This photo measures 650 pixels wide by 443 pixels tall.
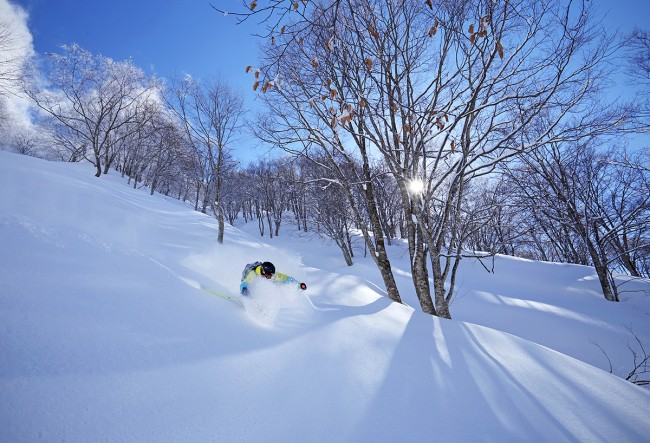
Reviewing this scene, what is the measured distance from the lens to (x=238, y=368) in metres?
1.92

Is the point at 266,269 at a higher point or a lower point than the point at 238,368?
higher

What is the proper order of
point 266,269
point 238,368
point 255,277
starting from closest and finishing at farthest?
point 238,368 < point 255,277 < point 266,269

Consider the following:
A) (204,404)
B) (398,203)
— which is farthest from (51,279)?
(398,203)

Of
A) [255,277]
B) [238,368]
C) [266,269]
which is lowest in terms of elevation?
[238,368]

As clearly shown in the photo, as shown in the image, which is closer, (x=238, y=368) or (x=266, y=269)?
(x=238, y=368)

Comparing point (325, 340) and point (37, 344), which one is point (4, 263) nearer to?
point (37, 344)

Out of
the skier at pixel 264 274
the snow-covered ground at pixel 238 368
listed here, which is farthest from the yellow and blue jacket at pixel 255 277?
the snow-covered ground at pixel 238 368

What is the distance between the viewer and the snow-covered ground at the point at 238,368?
1341 millimetres

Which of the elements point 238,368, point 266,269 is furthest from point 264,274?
point 238,368

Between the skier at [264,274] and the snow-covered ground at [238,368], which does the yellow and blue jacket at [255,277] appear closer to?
the skier at [264,274]

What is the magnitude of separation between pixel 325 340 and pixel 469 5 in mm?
5325

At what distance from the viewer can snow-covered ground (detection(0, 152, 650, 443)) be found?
1.34 m

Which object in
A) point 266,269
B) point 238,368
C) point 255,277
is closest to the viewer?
point 238,368

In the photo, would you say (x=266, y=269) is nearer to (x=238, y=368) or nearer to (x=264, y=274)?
(x=264, y=274)
